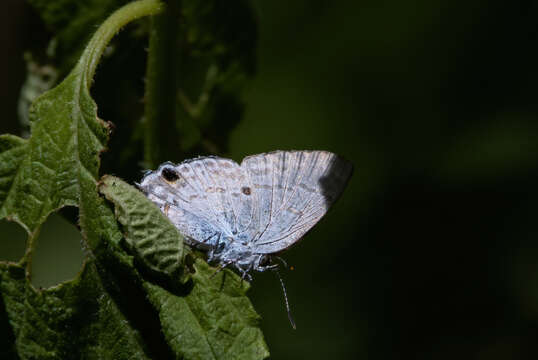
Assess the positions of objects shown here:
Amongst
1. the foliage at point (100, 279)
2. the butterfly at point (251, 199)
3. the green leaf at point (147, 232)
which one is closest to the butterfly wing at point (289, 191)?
the butterfly at point (251, 199)

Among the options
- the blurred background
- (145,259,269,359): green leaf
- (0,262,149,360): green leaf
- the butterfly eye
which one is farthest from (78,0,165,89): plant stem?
the blurred background

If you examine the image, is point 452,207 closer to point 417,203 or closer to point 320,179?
point 417,203

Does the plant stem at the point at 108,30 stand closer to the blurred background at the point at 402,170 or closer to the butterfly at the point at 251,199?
the butterfly at the point at 251,199

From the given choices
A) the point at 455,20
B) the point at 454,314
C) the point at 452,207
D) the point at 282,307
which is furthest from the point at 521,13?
the point at 282,307

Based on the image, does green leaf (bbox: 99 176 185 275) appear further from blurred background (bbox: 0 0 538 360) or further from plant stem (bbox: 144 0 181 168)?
blurred background (bbox: 0 0 538 360)

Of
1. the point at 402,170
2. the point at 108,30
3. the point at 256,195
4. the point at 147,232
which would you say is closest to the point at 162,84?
the point at 108,30
